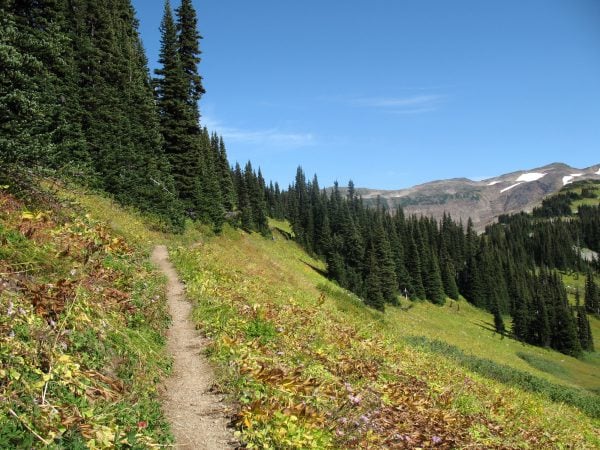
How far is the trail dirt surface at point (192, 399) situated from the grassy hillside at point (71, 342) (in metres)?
0.35

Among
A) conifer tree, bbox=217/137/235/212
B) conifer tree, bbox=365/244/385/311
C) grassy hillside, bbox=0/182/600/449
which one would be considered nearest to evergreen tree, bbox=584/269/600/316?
conifer tree, bbox=365/244/385/311

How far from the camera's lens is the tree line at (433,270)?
93.0 m

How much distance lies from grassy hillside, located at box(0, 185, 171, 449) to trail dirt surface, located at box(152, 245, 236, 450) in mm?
353

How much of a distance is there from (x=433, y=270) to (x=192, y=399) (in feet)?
370

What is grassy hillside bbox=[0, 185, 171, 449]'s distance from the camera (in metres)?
4.43

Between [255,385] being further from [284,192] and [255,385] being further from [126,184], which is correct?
[284,192]

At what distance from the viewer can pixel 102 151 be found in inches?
1062

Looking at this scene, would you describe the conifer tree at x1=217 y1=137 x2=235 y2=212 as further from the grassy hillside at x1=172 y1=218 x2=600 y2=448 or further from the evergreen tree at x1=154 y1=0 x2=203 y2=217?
the grassy hillside at x1=172 y1=218 x2=600 y2=448

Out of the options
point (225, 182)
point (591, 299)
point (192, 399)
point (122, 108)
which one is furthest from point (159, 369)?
point (591, 299)

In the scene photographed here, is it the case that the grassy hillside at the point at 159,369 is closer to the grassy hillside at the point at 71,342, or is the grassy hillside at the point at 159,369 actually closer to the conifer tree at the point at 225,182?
the grassy hillside at the point at 71,342

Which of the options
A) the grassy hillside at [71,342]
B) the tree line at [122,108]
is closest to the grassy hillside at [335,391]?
the grassy hillside at [71,342]

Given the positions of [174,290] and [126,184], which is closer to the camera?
[174,290]

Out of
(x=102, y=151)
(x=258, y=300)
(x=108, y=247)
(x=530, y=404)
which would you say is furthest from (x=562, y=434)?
(x=102, y=151)

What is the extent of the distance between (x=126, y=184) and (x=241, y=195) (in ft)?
221
